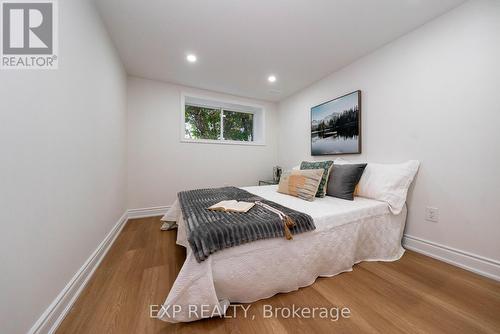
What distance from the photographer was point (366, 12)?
166cm

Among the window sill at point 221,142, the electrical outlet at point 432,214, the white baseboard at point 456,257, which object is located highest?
the window sill at point 221,142

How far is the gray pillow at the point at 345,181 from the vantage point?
1.97 metres

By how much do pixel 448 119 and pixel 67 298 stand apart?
10.8 ft

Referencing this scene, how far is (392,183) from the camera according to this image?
183 cm

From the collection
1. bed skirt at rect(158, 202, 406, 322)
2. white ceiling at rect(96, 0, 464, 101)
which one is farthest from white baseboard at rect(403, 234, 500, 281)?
white ceiling at rect(96, 0, 464, 101)

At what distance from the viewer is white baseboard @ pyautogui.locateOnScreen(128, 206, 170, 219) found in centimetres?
293

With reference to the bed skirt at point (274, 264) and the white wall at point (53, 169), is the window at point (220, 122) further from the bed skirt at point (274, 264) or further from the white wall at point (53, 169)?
the bed skirt at point (274, 264)

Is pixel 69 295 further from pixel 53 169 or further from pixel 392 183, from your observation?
pixel 392 183

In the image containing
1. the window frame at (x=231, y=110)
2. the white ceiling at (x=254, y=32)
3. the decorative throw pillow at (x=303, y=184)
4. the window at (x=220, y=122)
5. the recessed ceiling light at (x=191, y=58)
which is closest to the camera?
the white ceiling at (x=254, y=32)

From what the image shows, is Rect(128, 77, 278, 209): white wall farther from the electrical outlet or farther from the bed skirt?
the electrical outlet

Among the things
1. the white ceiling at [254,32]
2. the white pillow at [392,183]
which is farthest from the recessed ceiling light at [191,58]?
the white pillow at [392,183]

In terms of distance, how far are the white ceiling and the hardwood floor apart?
2.35m

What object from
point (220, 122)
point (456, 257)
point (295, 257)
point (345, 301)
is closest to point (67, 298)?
point (295, 257)

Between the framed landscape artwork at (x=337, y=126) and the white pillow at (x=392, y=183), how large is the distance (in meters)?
0.51
